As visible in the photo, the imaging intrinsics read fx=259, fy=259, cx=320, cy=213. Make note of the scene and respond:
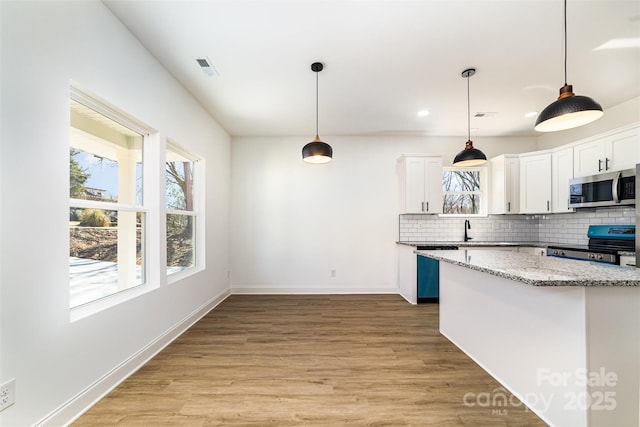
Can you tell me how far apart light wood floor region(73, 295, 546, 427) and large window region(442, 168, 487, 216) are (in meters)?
2.38

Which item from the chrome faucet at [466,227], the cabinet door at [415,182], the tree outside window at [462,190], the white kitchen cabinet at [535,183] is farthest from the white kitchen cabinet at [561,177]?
the cabinet door at [415,182]

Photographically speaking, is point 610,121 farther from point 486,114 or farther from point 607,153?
point 486,114

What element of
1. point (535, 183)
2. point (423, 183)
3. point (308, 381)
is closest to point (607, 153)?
point (535, 183)

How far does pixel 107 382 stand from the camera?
75.4 inches

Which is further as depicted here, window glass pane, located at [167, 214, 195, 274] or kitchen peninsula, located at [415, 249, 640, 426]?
window glass pane, located at [167, 214, 195, 274]

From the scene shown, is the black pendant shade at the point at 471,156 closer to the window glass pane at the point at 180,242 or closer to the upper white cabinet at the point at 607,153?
the upper white cabinet at the point at 607,153

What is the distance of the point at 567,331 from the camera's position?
1488 mm

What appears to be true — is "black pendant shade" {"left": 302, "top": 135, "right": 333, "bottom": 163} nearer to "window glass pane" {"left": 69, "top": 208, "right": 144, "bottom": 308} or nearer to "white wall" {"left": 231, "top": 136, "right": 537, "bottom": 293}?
"window glass pane" {"left": 69, "top": 208, "right": 144, "bottom": 308}

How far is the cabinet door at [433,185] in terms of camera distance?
4.44m

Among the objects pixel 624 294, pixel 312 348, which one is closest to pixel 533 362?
pixel 624 294

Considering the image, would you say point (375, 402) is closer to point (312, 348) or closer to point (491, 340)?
point (312, 348)

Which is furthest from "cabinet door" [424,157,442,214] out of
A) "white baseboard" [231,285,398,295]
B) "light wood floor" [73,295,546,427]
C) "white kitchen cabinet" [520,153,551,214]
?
"light wood floor" [73,295,546,427]

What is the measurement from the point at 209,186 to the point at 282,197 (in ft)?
4.37

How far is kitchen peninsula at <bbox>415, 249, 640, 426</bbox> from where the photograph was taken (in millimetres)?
1374
